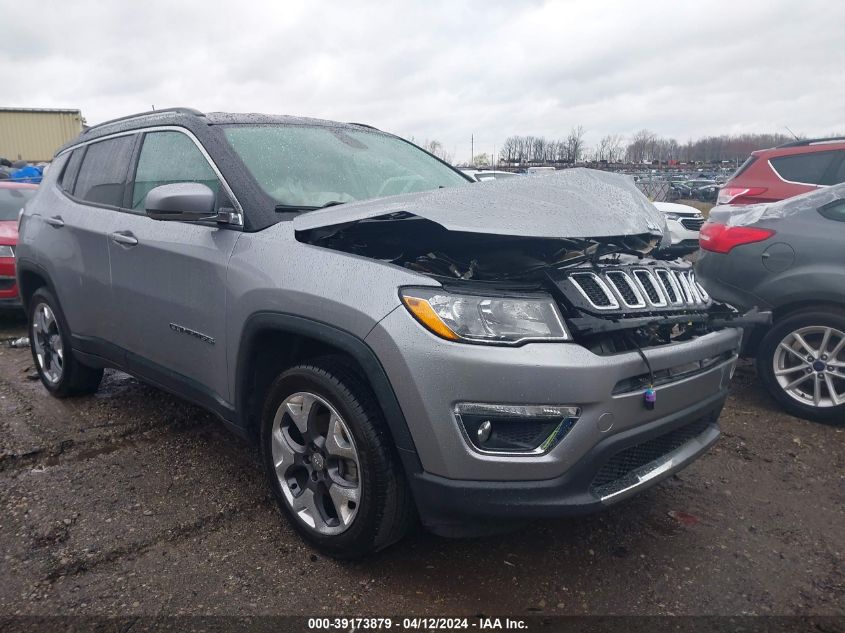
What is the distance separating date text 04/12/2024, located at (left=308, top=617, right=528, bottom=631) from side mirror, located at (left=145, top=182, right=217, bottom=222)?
63.8 inches

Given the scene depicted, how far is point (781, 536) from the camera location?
274cm

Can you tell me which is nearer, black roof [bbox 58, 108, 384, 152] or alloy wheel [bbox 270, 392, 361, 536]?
alloy wheel [bbox 270, 392, 361, 536]

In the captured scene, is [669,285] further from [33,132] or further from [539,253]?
[33,132]

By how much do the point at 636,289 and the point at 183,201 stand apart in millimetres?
1794

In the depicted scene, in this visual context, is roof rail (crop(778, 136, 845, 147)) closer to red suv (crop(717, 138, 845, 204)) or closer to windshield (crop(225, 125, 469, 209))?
red suv (crop(717, 138, 845, 204))

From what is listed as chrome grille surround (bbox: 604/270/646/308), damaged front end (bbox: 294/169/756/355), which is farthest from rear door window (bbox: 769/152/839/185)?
chrome grille surround (bbox: 604/270/646/308)

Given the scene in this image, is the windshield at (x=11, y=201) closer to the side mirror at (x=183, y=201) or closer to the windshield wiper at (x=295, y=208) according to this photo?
the side mirror at (x=183, y=201)

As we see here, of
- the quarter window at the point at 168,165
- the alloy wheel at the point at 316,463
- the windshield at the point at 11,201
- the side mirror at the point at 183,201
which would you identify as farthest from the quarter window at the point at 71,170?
the windshield at the point at 11,201

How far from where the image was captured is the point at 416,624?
7.14 feet

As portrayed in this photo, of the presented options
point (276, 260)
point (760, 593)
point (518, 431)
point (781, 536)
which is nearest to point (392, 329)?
point (518, 431)

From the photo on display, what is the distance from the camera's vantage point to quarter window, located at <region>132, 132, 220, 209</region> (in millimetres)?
2994

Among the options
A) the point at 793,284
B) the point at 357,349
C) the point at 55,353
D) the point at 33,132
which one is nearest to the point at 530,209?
the point at 357,349

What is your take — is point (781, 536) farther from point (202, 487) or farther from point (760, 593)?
point (202, 487)

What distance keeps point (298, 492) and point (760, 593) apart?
69.8 inches
